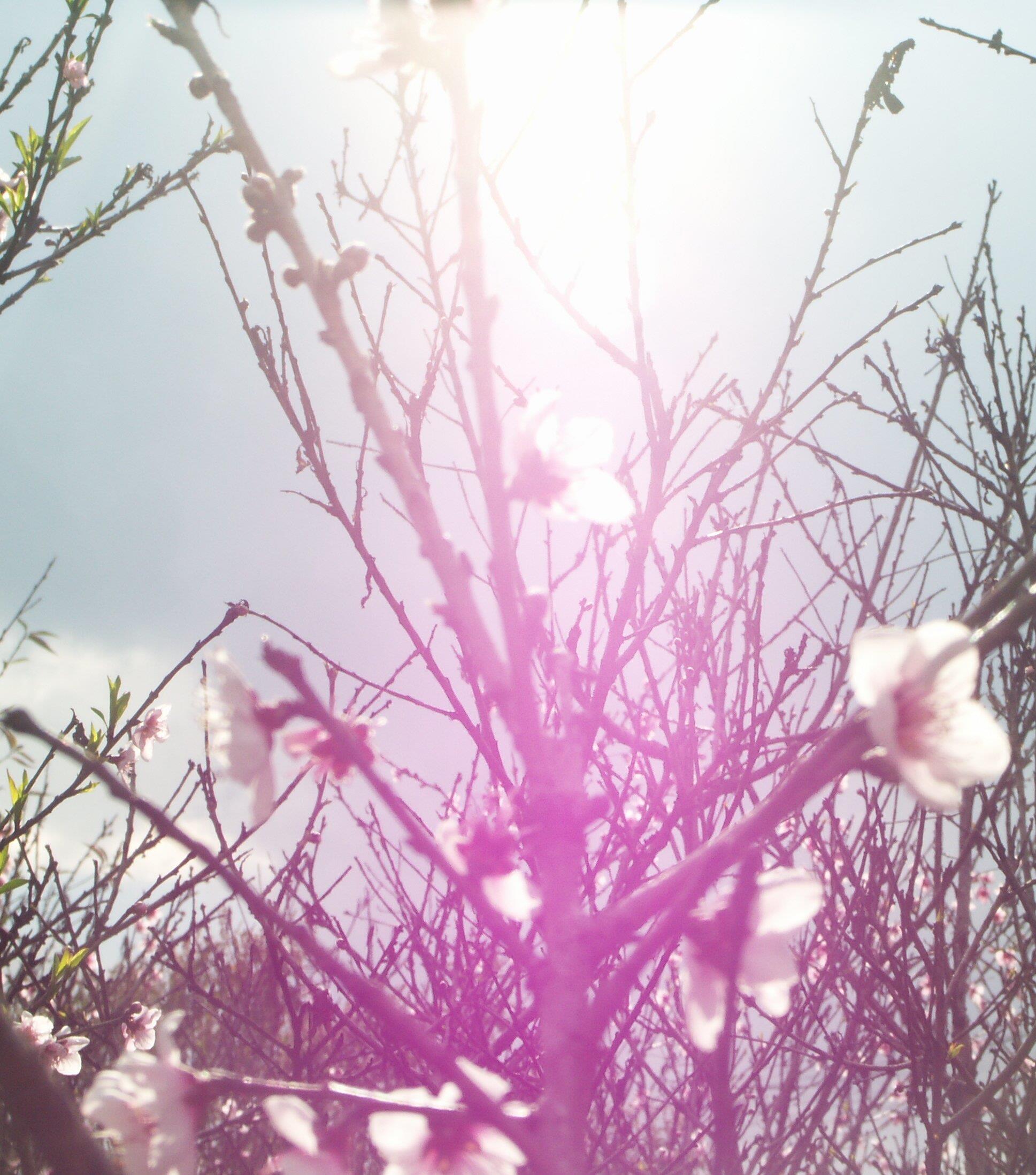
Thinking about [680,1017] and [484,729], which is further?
[680,1017]

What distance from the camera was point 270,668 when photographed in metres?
0.81

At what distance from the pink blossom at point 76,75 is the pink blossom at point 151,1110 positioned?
4578mm

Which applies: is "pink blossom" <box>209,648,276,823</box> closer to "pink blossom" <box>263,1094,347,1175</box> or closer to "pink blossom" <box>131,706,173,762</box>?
"pink blossom" <box>263,1094,347,1175</box>

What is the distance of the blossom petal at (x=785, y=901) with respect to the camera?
918 mm

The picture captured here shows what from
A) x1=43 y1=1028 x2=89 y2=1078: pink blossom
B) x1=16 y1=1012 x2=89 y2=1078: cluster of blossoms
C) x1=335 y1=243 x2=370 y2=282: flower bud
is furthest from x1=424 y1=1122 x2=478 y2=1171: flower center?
x1=43 y1=1028 x2=89 y2=1078: pink blossom

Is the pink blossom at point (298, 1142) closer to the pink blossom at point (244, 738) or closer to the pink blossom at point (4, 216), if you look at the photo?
the pink blossom at point (244, 738)

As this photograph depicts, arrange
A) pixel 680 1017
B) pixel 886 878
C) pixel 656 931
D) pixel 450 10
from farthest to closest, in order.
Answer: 1. pixel 680 1017
2. pixel 886 878
3. pixel 450 10
4. pixel 656 931

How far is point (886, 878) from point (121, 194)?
16.8ft

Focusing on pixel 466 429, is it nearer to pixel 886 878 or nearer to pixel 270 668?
pixel 270 668

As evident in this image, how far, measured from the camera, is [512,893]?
0.93m

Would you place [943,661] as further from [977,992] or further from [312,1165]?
[977,992]

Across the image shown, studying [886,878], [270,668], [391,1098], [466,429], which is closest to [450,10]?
[270,668]

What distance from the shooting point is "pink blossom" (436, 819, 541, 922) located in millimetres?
934

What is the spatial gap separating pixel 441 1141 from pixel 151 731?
14.6 feet
